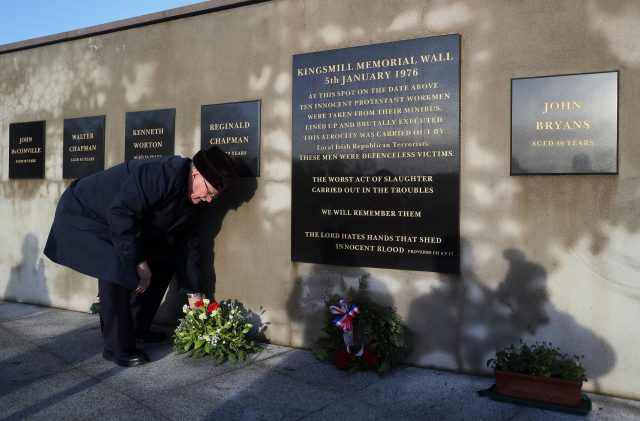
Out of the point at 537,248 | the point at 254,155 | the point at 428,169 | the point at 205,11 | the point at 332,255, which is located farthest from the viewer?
the point at 205,11

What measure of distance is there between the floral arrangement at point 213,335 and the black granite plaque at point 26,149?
288cm

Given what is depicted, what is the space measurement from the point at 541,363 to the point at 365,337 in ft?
3.77

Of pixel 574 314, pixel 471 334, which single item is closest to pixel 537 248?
pixel 574 314

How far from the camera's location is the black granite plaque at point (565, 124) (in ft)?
9.62

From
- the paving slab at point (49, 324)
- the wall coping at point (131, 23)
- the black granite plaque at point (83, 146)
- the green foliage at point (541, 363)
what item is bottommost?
the paving slab at point (49, 324)

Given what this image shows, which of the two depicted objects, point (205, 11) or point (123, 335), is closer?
point (123, 335)

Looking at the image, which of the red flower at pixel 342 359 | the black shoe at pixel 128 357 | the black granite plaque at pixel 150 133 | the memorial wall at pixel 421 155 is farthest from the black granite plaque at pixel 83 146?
the red flower at pixel 342 359

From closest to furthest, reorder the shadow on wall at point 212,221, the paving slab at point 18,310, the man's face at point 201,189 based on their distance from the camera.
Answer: the man's face at point 201,189, the shadow on wall at point 212,221, the paving slab at point 18,310

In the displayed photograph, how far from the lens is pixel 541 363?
9.24ft

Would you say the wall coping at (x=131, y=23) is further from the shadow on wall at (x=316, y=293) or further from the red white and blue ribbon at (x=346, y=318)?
the red white and blue ribbon at (x=346, y=318)

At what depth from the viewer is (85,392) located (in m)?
3.00

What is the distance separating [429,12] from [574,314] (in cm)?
218

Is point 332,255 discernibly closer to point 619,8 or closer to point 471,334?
point 471,334

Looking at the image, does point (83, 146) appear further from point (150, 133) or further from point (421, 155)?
point (421, 155)
